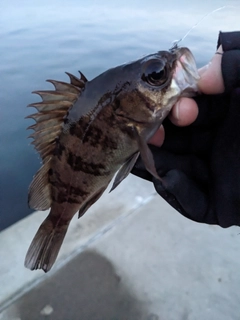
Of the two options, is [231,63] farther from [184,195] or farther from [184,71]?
[184,195]

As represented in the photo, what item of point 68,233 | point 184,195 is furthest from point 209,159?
point 68,233

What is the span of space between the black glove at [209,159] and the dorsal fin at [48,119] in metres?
0.39

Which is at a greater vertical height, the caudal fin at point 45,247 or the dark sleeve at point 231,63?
the dark sleeve at point 231,63

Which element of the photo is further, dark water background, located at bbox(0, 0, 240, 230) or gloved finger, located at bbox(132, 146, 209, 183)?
dark water background, located at bbox(0, 0, 240, 230)

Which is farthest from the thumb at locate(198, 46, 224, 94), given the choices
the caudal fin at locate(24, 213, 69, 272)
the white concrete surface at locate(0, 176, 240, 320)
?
the white concrete surface at locate(0, 176, 240, 320)

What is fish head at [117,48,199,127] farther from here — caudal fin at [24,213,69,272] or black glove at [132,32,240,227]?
caudal fin at [24,213,69,272]

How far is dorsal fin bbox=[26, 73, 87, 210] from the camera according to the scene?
115 centimetres

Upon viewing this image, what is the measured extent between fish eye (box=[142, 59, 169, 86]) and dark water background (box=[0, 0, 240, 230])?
1.71m

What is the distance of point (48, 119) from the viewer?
1192mm

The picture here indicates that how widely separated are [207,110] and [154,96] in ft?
→ 1.21

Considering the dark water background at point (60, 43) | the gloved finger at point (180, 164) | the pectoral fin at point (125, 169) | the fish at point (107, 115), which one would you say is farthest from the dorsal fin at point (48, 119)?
the dark water background at point (60, 43)

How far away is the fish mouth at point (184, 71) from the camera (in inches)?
43.5

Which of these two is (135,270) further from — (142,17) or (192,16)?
(142,17)

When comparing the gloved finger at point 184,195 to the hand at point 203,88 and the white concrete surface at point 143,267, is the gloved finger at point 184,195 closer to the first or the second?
the hand at point 203,88
